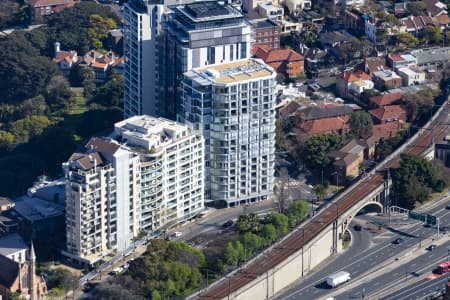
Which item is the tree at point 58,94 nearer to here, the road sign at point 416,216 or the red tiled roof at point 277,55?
the red tiled roof at point 277,55

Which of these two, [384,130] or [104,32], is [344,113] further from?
[104,32]

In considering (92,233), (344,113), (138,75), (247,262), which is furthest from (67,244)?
A: (344,113)

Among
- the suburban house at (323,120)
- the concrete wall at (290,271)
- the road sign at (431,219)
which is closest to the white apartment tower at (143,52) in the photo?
the suburban house at (323,120)

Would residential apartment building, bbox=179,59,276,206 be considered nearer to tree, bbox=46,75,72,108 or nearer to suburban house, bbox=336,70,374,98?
suburban house, bbox=336,70,374,98

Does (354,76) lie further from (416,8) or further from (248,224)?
(248,224)

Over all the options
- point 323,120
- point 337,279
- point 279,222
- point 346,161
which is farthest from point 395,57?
point 337,279

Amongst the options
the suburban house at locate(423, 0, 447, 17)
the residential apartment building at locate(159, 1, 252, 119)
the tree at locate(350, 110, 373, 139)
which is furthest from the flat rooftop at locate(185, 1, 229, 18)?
the suburban house at locate(423, 0, 447, 17)
